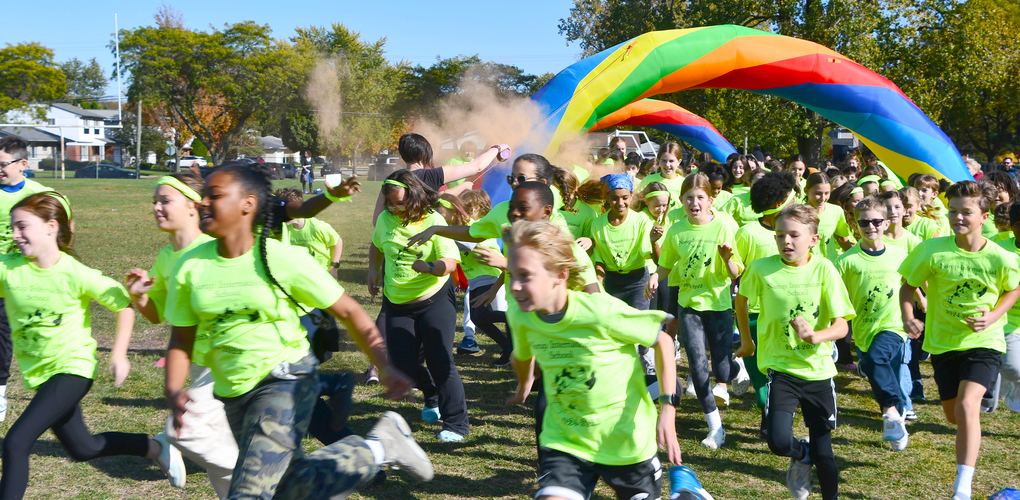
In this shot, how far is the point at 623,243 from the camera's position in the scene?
6.25 m

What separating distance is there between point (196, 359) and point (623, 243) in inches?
146

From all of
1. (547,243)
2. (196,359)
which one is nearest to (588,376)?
(547,243)

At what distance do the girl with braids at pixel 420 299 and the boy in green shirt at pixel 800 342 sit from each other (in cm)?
208

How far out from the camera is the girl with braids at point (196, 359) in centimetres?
342

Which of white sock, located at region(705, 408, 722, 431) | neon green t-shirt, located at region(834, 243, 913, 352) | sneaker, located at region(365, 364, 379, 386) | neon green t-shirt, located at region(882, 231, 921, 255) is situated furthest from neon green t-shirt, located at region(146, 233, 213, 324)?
neon green t-shirt, located at region(882, 231, 921, 255)

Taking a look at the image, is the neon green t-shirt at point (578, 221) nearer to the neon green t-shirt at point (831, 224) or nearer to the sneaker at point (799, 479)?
the neon green t-shirt at point (831, 224)

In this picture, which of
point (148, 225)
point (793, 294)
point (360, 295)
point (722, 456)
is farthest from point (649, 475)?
point (148, 225)

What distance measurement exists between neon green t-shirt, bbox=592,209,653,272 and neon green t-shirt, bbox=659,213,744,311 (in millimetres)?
331

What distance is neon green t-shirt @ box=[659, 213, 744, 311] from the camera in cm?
577

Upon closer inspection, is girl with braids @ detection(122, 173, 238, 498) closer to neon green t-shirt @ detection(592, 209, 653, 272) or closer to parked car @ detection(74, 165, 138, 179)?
neon green t-shirt @ detection(592, 209, 653, 272)

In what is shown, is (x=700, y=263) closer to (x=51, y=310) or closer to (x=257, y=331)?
(x=257, y=331)

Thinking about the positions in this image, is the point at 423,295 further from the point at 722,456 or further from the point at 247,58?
the point at 247,58

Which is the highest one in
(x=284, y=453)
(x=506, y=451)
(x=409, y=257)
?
(x=409, y=257)

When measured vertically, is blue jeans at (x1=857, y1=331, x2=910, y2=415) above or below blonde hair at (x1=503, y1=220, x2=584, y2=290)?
below
